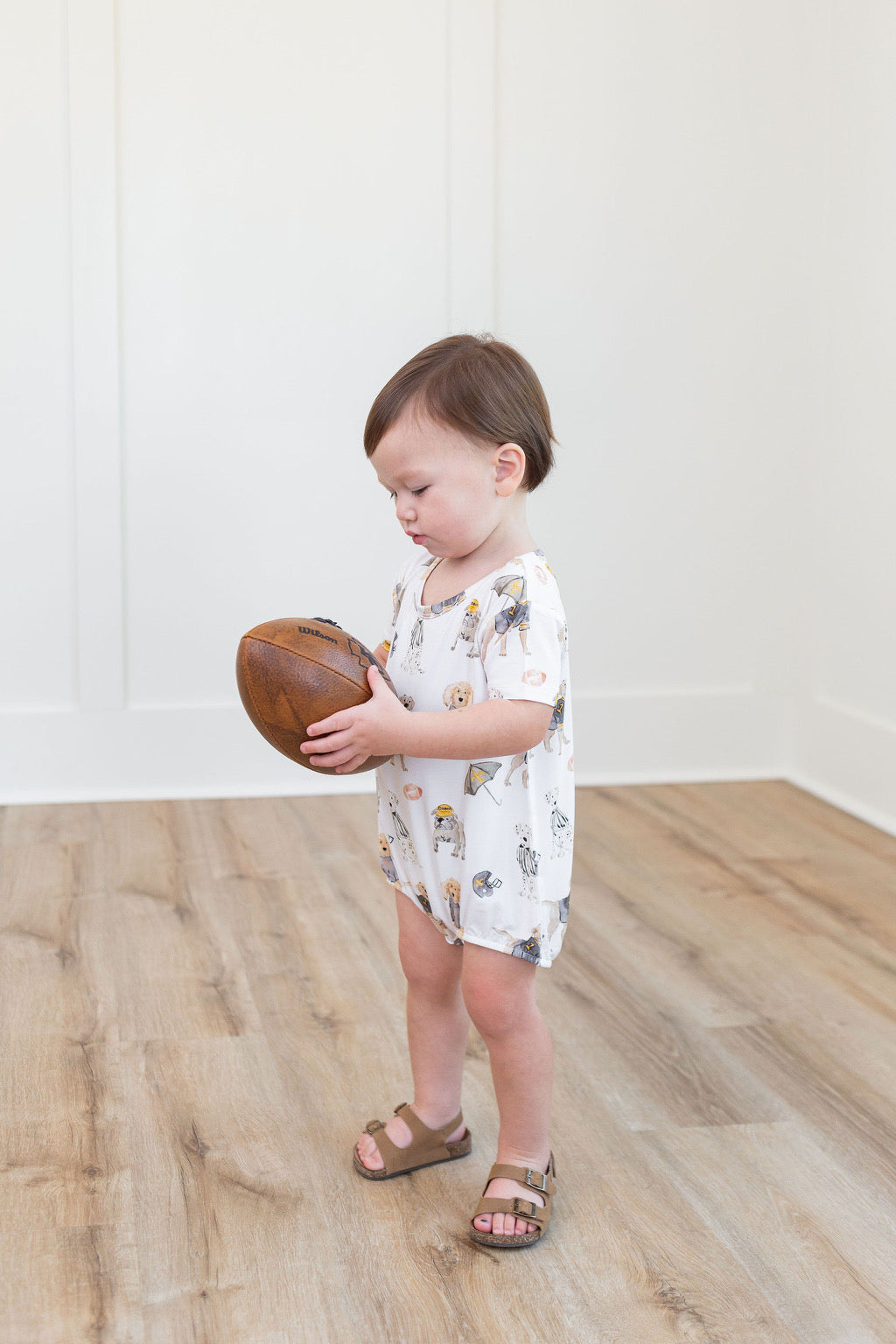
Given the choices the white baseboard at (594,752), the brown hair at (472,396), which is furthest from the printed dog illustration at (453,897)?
the white baseboard at (594,752)

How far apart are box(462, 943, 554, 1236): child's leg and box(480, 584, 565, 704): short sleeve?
0.29m

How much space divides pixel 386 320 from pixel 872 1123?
87.3 inches

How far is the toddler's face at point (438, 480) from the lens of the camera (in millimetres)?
1280

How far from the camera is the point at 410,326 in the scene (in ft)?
10.3

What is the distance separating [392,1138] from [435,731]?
55 cm

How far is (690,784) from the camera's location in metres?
3.35

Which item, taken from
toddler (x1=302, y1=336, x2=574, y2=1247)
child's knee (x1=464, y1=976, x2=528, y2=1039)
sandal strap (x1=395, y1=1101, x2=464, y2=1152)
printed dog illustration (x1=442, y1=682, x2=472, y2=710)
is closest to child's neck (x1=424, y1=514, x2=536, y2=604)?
toddler (x1=302, y1=336, x2=574, y2=1247)

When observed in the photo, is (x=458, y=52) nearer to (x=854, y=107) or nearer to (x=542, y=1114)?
(x=854, y=107)

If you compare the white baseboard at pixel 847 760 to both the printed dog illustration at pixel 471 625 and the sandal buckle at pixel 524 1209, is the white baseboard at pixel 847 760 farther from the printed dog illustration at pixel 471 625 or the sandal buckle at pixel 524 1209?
the printed dog illustration at pixel 471 625

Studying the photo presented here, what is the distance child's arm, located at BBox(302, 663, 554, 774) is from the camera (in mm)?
1240

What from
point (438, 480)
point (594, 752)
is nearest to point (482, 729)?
point (438, 480)

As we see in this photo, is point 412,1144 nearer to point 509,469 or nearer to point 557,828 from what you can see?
point 557,828

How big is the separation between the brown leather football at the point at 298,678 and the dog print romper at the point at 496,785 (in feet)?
0.24

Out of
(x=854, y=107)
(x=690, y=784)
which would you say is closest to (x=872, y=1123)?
(x=690, y=784)
